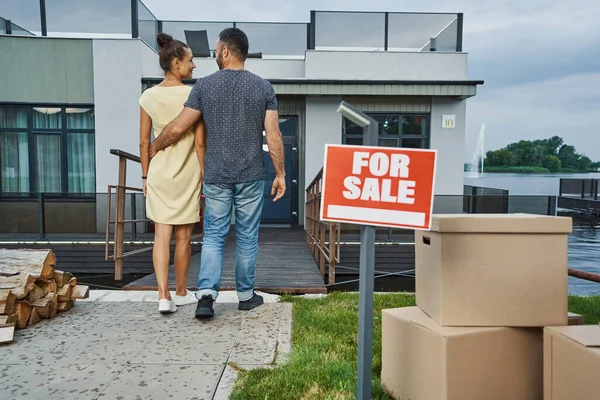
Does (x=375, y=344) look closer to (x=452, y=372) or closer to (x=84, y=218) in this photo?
(x=452, y=372)

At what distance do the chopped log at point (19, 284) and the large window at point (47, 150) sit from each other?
303 inches

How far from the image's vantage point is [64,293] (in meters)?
2.78

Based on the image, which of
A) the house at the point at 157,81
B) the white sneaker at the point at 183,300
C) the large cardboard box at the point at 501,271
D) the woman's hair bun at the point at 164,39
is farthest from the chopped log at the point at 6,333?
the house at the point at 157,81

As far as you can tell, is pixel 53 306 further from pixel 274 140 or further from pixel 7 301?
pixel 274 140

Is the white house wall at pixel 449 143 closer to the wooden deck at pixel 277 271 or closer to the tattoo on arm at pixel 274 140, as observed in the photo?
the wooden deck at pixel 277 271

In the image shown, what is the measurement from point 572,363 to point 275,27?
998 centimetres

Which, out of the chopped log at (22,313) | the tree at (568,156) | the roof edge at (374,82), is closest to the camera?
the chopped log at (22,313)

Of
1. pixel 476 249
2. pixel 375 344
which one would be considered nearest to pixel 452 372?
pixel 476 249

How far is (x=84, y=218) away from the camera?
8766mm

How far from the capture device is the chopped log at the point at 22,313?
2404 mm

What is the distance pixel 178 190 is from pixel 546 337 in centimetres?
206

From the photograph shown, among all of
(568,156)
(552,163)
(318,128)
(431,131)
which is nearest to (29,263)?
(318,128)

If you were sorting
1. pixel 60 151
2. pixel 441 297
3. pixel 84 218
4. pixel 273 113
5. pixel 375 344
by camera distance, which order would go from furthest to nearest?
1. pixel 60 151
2. pixel 84 218
3. pixel 273 113
4. pixel 375 344
5. pixel 441 297

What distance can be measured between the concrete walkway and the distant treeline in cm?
1385
